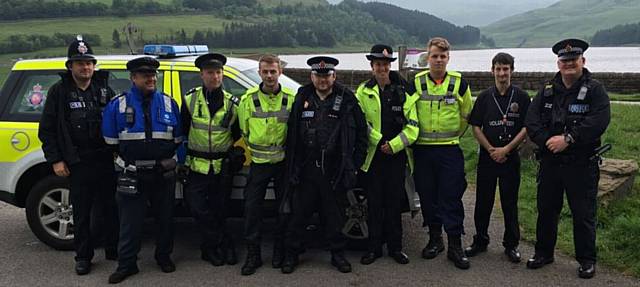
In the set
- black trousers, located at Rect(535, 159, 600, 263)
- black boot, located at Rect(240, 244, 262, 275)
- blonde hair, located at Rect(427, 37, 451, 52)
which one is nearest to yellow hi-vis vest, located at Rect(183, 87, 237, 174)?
black boot, located at Rect(240, 244, 262, 275)

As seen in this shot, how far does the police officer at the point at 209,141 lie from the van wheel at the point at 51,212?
1296 mm

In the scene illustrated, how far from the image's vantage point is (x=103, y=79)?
16.1ft

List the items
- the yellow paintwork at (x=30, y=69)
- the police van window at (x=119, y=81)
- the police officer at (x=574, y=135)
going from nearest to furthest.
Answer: the police officer at (x=574, y=135) < the yellow paintwork at (x=30, y=69) < the police van window at (x=119, y=81)

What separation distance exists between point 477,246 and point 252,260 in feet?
6.78

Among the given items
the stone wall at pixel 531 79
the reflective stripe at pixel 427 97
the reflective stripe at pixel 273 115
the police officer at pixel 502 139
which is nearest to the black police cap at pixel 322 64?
the reflective stripe at pixel 273 115

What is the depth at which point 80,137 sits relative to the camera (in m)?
4.63

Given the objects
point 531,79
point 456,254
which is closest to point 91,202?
point 456,254

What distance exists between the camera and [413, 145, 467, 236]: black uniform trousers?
192 inches

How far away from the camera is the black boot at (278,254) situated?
4.85m

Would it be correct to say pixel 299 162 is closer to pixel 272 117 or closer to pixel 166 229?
pixel 272 117

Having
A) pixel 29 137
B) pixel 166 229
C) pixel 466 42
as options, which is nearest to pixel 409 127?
pixel 166 229

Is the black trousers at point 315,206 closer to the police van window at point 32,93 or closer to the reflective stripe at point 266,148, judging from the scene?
the reflective stripe at point 266,148

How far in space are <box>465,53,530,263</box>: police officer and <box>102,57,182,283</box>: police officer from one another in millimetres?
2656

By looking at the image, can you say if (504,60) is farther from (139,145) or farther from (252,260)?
(139,145)
